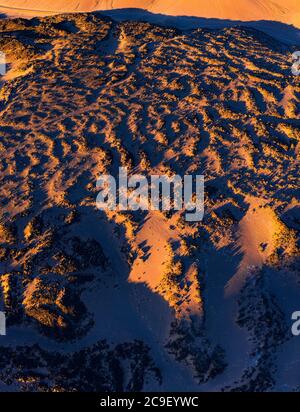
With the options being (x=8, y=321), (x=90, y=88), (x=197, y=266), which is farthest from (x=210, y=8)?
(x=8, y=321)

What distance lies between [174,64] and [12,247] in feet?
50.1

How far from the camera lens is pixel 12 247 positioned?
17812 millimetres

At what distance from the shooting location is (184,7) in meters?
35.7

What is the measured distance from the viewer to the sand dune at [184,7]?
3541 cm

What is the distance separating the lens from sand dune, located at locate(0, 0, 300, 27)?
35406 millimetres

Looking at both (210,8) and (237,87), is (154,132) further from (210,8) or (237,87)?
(210,8)

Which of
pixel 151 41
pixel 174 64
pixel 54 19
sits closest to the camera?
pixel 174 64
